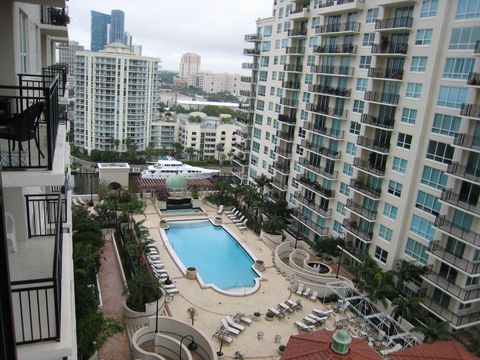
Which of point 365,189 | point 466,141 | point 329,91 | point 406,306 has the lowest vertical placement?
point 406,306

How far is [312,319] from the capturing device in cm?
2758

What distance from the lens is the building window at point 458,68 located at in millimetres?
24750

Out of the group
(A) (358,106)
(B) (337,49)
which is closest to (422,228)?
(A) (358,106)

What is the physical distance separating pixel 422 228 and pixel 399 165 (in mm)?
4858

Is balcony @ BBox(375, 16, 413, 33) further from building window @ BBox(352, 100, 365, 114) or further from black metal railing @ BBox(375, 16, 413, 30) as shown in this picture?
building window @ BBox(352, 100, 365, 114)

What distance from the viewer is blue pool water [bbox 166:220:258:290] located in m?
34.0

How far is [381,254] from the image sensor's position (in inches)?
1235

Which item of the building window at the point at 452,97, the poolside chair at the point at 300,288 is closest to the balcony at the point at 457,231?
the building window at the point at 452,97

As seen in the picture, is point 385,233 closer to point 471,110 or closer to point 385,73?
point 471,110

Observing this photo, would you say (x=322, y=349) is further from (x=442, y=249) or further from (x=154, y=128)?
(x=154, y=128)

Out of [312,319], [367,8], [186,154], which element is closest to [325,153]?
[367,8]

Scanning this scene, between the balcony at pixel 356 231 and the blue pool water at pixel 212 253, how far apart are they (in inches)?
348

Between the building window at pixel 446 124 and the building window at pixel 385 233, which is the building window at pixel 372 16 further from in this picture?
the building window at pixel 385 233

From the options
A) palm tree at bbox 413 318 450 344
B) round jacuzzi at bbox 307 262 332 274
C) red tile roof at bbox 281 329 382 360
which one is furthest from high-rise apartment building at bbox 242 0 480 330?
red tile roof at bbox 281 329 382 360
